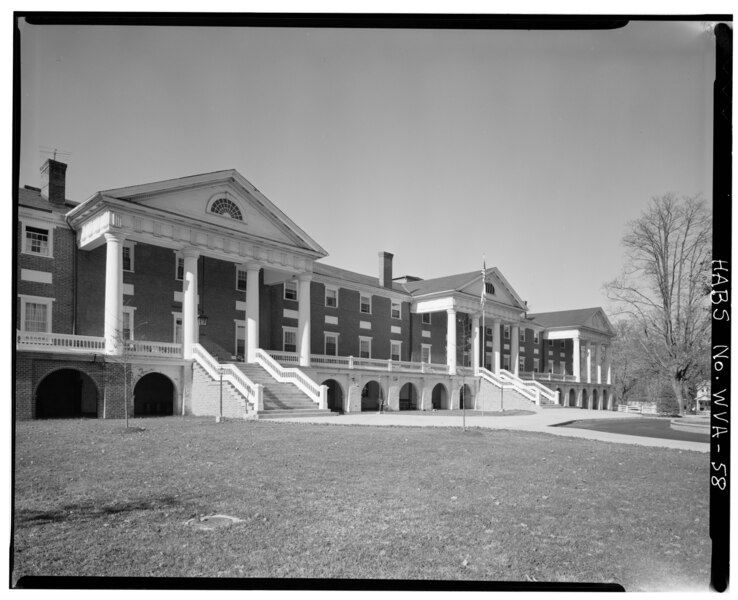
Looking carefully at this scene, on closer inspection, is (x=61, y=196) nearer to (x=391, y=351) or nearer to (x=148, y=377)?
(x=148, y=377)

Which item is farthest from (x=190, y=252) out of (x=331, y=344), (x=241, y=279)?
(x=331, y=344)

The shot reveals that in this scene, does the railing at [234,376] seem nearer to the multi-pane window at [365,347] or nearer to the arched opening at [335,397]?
the arched opening at [335,397]

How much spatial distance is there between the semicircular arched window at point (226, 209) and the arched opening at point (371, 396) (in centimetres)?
1290

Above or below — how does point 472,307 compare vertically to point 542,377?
above

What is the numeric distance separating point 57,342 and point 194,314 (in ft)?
16.0

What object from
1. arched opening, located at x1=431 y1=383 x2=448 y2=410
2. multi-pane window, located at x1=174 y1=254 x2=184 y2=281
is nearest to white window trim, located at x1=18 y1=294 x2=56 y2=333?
multi-pane window, located at x1=174 y1=254 x2=184 y2=281

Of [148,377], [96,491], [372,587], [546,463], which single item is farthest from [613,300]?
[148,377]

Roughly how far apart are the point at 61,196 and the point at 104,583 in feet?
60.6

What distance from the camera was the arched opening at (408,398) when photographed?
1321 inches

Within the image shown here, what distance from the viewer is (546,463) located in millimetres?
9367

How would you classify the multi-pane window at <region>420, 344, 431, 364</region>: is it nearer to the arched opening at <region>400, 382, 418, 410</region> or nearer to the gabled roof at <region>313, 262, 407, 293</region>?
the arched opening at <region>400, 382, 418, 410</region>

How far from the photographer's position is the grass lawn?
4.86 meters

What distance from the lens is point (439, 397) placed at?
123 ft

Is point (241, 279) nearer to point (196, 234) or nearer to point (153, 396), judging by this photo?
point (196, 234)
